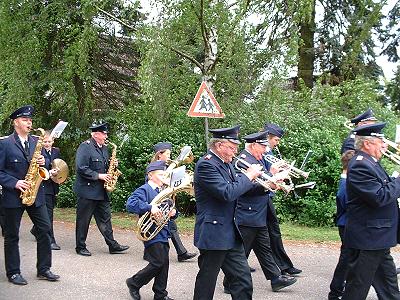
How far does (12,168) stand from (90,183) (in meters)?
2.01

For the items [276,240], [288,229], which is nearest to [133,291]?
[276,240]

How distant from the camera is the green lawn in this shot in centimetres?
1066

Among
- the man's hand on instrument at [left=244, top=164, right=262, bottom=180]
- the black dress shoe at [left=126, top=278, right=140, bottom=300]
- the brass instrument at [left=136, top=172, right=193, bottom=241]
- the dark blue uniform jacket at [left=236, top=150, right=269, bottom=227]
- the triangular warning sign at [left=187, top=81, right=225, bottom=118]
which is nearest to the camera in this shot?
the man's hand on instrument at [left=244, top=164, right=262, bottom=180]

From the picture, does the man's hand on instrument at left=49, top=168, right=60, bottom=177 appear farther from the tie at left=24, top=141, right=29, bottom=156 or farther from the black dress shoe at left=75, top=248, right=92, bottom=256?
the tie at left=24, top=141, right=29, bottom=156

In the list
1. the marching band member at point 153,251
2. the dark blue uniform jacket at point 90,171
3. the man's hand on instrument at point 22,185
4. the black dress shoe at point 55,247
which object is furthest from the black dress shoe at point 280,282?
the black dress shoe at point 55,247

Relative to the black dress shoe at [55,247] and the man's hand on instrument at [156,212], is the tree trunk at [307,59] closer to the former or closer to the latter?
the black dress shoe at [55,247]

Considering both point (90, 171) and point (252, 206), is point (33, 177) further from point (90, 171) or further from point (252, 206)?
point (252, 206)

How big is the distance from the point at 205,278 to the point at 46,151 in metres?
4.39

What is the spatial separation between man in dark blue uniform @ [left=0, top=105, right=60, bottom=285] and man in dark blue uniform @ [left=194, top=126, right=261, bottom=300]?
8.03 feet

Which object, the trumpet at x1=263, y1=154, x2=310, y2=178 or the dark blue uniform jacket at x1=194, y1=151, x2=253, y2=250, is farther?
the trumpet at x1=263, y1=154, x2=310, y2=178

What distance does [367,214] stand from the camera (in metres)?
5.55

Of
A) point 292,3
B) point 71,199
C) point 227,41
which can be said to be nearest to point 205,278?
point 227,41

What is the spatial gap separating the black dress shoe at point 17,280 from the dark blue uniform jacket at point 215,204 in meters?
2.61

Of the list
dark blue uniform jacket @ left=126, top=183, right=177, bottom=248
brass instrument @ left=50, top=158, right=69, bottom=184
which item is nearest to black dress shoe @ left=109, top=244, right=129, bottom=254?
brass instrument @ left=50, top=158, right=69, bottom=184
